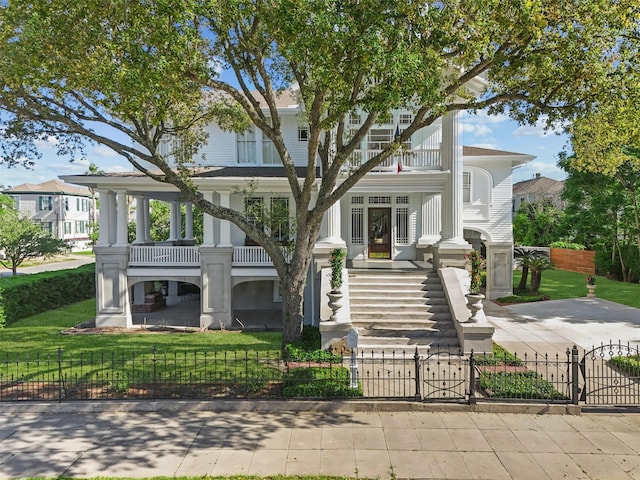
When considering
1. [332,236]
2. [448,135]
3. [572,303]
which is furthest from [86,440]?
[572,303]

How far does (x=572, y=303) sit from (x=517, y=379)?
12.5 m

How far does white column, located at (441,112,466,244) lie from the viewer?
15.5m

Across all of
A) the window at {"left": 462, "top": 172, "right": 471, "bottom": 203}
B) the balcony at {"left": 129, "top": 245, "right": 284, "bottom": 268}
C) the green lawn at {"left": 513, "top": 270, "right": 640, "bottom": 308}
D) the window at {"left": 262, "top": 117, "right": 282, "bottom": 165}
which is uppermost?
the window at {"left": 262, "top": 117, "right": 282, "bottom": 165}

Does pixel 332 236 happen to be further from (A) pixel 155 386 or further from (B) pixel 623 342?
(B) pixel 623 342

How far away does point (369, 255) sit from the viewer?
787 inches

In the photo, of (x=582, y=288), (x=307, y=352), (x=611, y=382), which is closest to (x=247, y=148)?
(x=307, y=352)

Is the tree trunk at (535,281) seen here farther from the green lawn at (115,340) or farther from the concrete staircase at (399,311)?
the green lawn at (115,340)

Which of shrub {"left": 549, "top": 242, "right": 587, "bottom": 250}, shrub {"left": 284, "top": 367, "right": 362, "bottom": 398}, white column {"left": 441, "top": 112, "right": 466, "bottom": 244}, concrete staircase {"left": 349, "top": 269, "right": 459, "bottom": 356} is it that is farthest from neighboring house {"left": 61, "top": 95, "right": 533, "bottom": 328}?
shrub {"left": 549, "top": 242, "right": 587, "bottom": 250}

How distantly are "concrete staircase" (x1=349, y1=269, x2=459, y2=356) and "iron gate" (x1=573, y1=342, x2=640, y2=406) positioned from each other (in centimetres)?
339

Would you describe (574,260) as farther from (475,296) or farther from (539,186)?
(539,186)

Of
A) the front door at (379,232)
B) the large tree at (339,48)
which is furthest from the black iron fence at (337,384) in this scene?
the front door at (379,232)

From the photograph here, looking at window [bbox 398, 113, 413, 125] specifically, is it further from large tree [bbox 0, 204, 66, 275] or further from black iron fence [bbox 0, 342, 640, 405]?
large tree [bbox 0, 204, 66, 275]

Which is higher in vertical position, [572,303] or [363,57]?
[363,57]

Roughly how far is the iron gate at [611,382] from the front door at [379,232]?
9.79m
